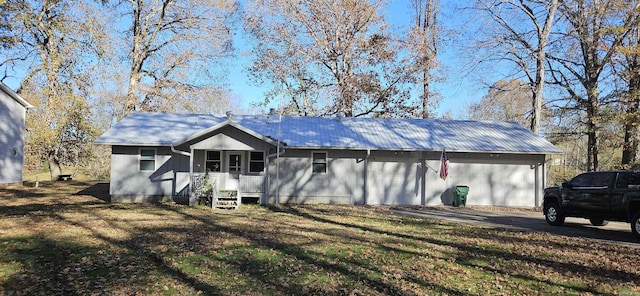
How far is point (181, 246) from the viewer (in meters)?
8.42

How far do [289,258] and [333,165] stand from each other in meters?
10.4

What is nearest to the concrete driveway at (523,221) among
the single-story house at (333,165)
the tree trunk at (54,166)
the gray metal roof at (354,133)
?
the single-story house at (333,165)

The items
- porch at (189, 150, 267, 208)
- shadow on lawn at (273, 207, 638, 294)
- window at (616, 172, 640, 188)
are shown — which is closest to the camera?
shadow on lawn at (273, 207, 638, 294)

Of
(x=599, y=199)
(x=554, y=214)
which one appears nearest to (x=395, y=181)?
(x=554, y=214)

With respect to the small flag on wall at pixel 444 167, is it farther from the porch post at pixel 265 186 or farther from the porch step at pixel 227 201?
the porch step at pixel 227 201

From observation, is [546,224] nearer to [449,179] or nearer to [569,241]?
[569,241]

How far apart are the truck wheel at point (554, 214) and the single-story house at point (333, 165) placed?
5.32 metres

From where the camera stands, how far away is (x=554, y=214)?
1280 cm

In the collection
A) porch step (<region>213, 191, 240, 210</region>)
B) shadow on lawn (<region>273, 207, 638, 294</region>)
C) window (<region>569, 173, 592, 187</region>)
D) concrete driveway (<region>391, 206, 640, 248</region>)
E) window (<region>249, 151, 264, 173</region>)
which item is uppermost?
window (<region>249, 151, 264, 173</region>)

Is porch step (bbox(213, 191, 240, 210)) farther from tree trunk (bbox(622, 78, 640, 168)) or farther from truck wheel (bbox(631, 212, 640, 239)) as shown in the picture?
tree trunk (bbox(622, 78, 640, 168))

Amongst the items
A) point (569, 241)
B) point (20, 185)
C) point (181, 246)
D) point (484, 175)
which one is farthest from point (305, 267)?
point (20, 185)

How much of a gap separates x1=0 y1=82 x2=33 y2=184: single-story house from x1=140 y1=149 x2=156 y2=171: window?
9585mm

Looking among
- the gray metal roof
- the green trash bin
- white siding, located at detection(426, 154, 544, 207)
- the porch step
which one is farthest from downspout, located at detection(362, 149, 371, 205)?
the porch step

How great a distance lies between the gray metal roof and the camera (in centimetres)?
1764
